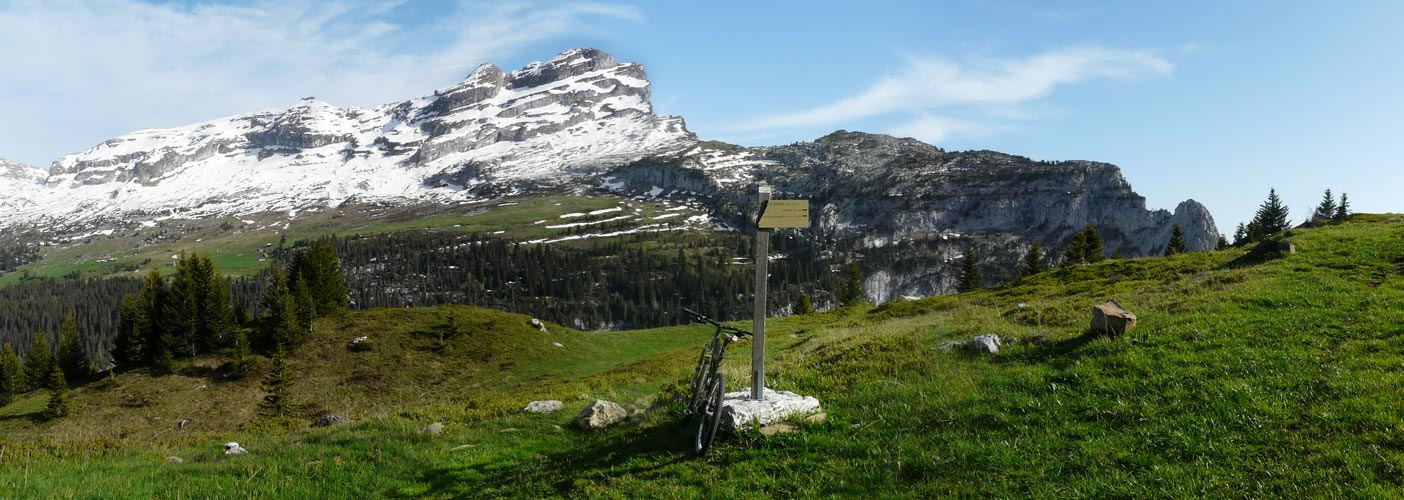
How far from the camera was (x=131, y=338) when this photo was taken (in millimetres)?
58750

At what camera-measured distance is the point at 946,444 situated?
11359mm

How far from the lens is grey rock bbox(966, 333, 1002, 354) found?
17500 mm

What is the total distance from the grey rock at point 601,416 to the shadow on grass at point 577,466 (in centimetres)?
131

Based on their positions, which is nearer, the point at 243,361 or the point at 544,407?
the point at 544,407

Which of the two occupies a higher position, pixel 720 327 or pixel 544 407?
pixel 720 327

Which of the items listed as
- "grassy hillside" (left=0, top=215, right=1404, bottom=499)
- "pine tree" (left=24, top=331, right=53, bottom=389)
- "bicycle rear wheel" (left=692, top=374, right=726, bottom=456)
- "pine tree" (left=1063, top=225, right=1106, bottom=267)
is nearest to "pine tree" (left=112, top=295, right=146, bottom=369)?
"pine tree" (left=24, top=331, right=53, bottom=389)

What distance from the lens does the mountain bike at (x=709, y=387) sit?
12391mm

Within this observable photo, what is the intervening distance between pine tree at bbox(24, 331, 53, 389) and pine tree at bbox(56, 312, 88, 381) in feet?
3.65

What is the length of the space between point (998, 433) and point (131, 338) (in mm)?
76770

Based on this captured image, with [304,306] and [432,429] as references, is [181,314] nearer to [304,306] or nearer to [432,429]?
[304,306]

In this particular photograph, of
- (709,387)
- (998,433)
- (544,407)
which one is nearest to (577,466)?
(709,387)

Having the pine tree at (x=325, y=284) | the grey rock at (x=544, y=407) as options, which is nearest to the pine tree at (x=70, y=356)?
the pine tree at (x=325, y=284)

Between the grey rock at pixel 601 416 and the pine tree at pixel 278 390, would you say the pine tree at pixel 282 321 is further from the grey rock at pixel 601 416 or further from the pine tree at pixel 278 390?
the grey rock at pixel 601 416

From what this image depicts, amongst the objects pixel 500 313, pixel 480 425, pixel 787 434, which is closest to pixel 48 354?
pixel 500 313
